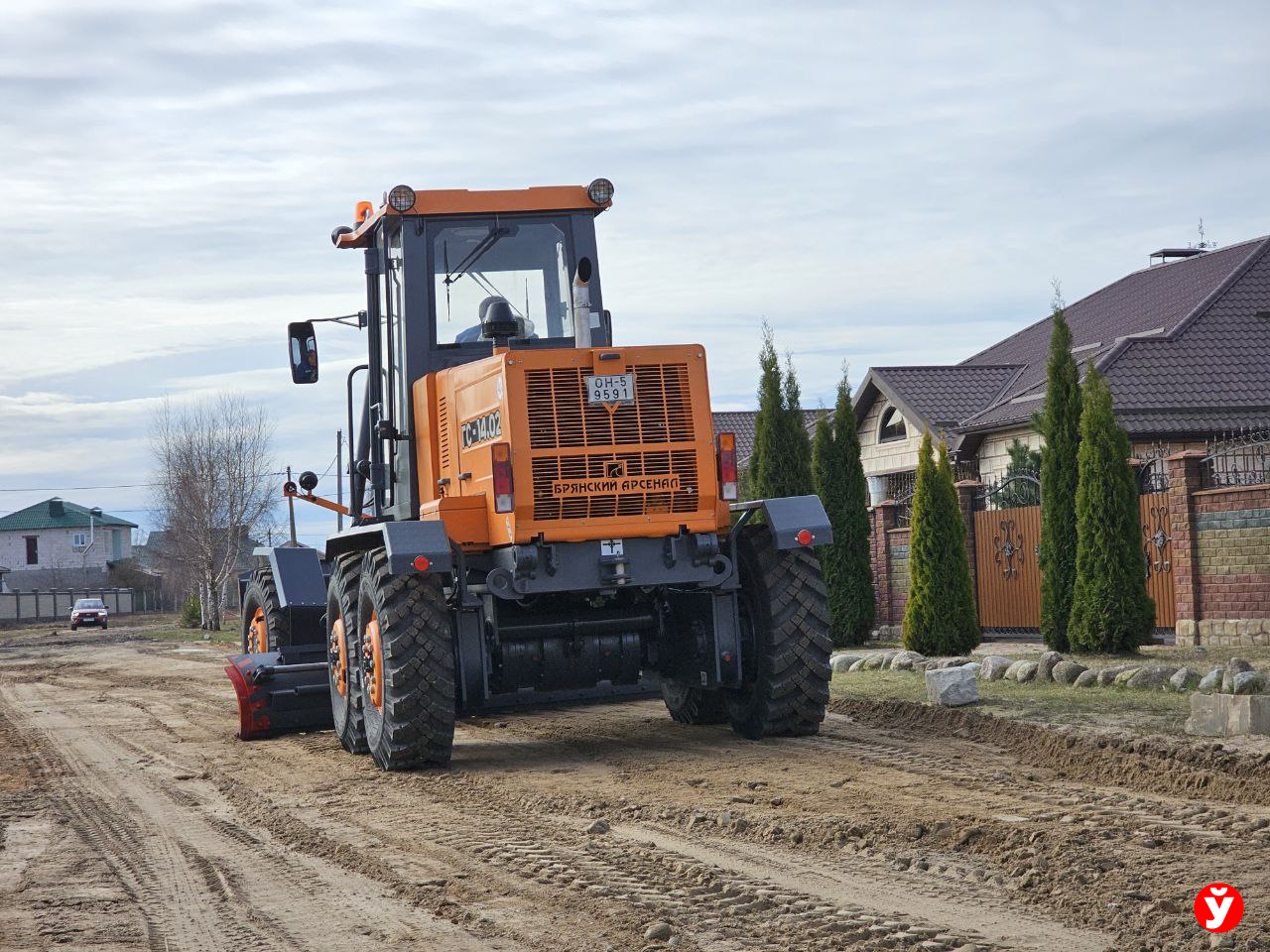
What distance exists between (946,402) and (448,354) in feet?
75.2

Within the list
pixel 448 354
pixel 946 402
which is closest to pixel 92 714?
pixel 448 354

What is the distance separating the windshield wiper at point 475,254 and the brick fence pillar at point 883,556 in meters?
12.7

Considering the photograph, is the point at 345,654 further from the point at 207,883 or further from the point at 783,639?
the point at 207,883

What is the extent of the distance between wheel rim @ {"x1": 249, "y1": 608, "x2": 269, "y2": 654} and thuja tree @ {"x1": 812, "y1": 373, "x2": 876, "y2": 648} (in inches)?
317

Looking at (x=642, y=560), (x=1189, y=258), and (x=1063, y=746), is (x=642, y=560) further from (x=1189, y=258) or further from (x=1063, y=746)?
(x=1189, y=258)

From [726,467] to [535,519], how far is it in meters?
1.38

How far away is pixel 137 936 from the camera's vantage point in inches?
207

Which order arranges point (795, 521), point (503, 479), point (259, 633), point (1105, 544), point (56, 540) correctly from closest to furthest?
point (503, 479), point (795, 521), point (259, 633), point (1105, 544), point (56, 540)

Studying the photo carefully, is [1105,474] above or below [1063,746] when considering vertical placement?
above

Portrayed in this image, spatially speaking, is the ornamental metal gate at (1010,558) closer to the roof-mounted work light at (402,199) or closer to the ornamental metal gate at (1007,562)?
the ornamental metal gate at (1007,562)

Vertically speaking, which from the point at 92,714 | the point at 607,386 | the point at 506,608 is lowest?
the point at 92,714

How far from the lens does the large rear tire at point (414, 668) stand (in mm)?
8836

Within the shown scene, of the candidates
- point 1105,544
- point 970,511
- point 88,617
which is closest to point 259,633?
point 1105,544

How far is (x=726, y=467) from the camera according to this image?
9.40m
